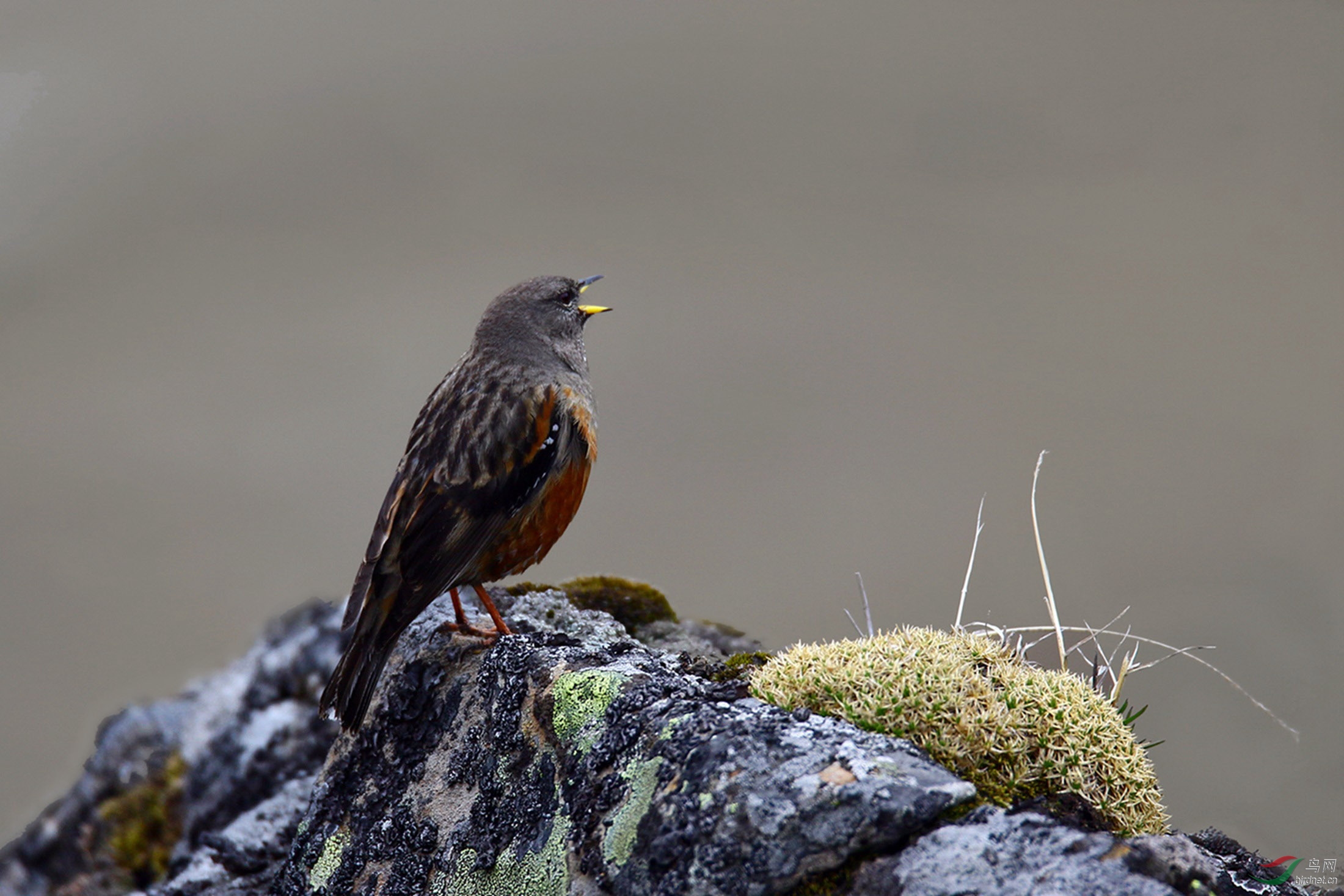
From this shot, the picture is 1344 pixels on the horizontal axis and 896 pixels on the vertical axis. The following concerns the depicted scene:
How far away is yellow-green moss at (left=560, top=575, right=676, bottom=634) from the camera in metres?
7.61

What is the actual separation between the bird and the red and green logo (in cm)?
424

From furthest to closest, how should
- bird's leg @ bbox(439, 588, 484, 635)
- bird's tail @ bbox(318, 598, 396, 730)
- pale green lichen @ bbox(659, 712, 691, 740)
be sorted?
1. bird's leg @ bbox(439, 588, 484, 635)
2. bird's tail @ bbox(318, 598, 396, 730)
3. pale green lichen @ bbox(659, 712, 691, 740)

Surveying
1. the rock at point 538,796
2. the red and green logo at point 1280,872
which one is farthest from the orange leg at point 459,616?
the red and green logo at point 1280,872

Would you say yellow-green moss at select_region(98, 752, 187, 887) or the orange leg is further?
yellow-green moss at select_region(98, 752, 187, 887)

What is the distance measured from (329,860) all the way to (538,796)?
1643mm

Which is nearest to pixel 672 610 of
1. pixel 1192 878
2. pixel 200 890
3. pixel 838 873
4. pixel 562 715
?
pixel 562 715

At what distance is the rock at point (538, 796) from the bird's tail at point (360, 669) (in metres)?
0.29

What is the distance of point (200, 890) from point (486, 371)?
145 inches

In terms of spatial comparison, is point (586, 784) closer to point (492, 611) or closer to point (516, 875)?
point (516, 875)

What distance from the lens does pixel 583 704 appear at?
475 cm

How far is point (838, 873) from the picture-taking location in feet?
→ 12.1

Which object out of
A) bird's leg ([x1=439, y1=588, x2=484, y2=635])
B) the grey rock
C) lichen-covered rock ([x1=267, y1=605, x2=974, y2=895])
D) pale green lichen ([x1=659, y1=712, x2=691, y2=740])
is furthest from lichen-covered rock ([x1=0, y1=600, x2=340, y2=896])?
the grey rock

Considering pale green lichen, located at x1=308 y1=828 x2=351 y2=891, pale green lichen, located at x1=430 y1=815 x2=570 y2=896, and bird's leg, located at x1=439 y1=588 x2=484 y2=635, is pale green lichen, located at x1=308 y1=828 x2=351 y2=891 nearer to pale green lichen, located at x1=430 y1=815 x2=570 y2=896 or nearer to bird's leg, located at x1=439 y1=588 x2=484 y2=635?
pale green lichen, located at x1=430 y1=815 x2=570 y2=896

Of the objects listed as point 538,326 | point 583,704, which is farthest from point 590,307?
point 583,704
